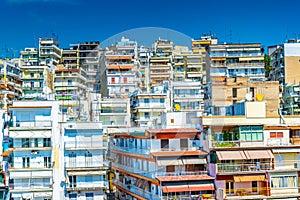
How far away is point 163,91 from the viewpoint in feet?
115

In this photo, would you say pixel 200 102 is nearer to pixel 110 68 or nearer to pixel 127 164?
pixel 110 68

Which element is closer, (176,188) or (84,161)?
(176,188)

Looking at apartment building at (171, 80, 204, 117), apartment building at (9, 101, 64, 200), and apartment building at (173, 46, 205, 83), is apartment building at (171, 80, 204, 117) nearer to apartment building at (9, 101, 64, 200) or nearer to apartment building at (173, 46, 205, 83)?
apartment building at (173, 46, 205, 83)

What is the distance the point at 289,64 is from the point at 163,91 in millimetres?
12626

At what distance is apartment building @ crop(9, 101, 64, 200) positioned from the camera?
21094mm

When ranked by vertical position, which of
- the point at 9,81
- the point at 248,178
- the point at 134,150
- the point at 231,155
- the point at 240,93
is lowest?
the point at 248,178

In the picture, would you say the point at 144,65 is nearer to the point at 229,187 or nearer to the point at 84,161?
the point at 84,161

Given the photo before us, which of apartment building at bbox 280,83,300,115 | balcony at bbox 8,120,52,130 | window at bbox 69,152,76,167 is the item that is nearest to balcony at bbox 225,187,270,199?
window at bbox 69,152,76,167

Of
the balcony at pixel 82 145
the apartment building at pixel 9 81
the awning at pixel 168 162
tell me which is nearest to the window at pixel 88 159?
the balcony at pixel 82 145

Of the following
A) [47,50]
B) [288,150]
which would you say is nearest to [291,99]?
[288,150]

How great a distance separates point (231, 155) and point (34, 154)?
7.86 m

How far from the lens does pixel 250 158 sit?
65.8 feet

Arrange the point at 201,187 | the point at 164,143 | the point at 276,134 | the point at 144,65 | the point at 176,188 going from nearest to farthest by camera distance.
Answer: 1. the point at 176,188
2. the point at 201,187
3. the point at 164,143
4. the point at 276,134
5. the point at 144,65

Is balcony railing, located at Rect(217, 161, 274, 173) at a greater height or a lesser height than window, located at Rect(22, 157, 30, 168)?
lesser
